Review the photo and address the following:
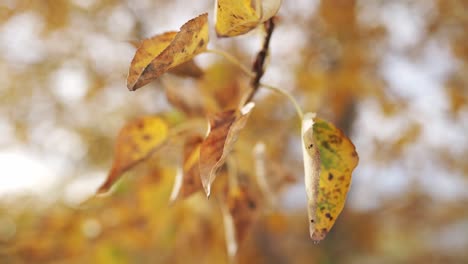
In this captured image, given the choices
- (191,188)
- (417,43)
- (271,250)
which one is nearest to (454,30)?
(417,43)

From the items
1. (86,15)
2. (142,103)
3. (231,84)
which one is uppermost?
(231,84)

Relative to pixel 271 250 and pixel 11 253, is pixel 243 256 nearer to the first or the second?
pixel 271 250

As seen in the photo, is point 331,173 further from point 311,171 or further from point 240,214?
point 240,214

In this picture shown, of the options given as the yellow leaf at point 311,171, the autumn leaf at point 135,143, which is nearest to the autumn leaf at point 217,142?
the yellow leaf at point 311,171

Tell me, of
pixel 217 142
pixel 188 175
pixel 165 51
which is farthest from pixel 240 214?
pixel 165 51

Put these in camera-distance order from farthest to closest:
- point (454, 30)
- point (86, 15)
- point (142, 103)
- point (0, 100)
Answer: point (142, 103)
point (0, 100)
point (86, 15)
point (454, 30)

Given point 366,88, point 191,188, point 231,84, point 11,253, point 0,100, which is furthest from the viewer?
point 0,100
